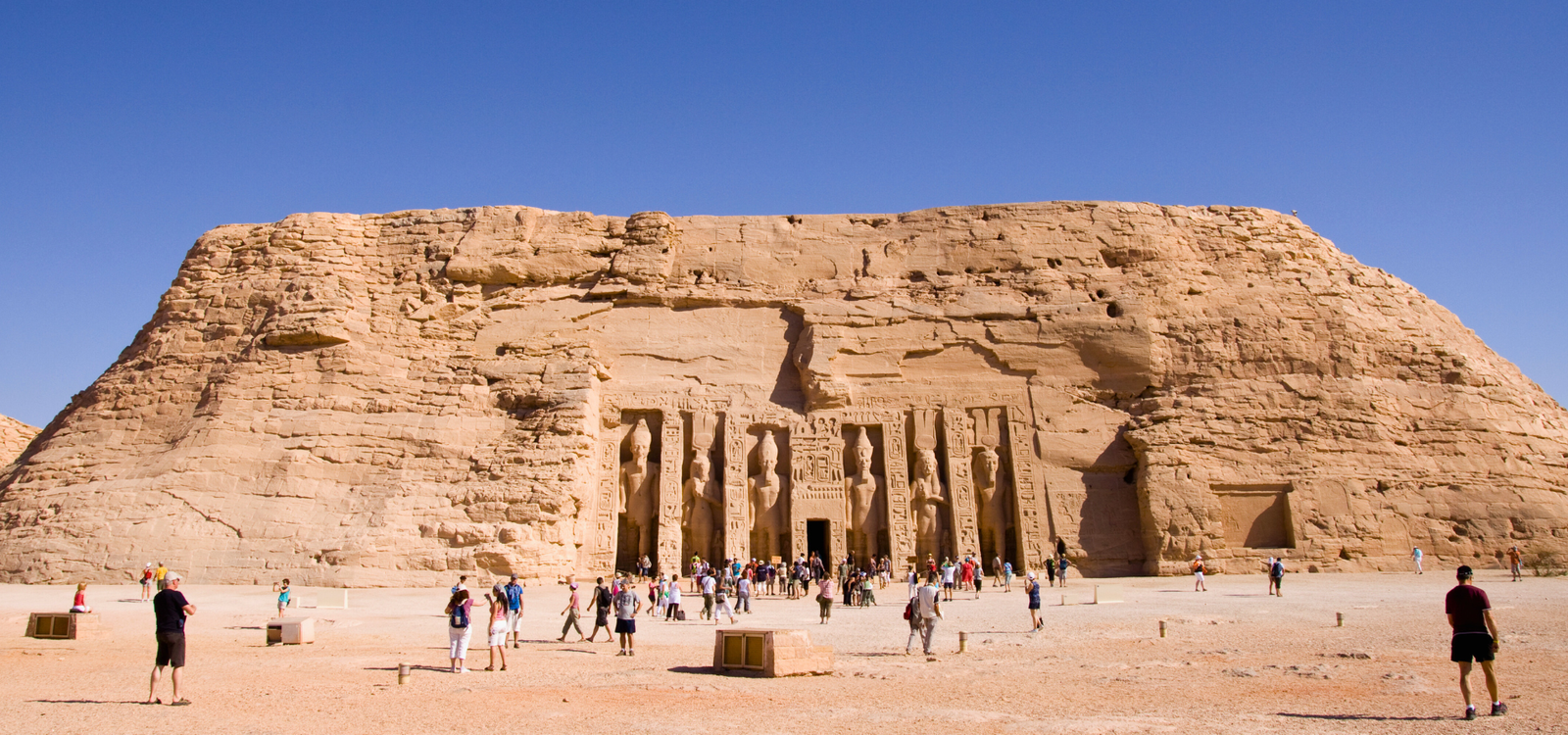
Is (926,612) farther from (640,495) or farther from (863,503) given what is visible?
(640,495)

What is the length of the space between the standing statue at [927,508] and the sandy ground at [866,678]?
304 inches

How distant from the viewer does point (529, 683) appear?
30.7ft

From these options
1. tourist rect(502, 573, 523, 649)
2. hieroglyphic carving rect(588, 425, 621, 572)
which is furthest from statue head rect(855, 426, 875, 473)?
tourist rect(502, 573, 523, 649)

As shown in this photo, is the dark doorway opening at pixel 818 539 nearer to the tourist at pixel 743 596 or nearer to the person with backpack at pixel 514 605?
the tourist at pixel 743 596

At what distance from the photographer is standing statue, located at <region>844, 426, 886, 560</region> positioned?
925 inches

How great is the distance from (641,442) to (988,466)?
25.2 feet

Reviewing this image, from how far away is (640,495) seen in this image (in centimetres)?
2347

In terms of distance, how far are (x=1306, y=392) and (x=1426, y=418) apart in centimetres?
251

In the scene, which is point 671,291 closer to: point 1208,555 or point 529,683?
point 1208,555

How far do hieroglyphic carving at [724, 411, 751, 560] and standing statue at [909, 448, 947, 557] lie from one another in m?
3.72

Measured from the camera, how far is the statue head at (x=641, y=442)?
23.7m

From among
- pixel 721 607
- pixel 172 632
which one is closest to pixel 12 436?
pixel 721 607

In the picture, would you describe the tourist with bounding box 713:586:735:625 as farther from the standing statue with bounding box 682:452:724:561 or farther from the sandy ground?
the standing statue with bounding box 682:452:724:561

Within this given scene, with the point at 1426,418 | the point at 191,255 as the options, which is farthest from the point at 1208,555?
the point at 191,255
